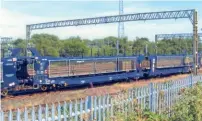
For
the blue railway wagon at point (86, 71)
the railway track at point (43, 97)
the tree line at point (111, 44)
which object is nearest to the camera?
the railway track at point (43, 97)

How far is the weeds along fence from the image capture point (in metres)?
5.59

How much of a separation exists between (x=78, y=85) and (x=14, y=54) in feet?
19.5

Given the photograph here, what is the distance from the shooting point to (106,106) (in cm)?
712

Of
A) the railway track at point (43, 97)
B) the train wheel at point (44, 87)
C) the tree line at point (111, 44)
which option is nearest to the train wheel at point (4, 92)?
the railway track at point (43, 97)

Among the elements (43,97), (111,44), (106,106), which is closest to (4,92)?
(43,97)

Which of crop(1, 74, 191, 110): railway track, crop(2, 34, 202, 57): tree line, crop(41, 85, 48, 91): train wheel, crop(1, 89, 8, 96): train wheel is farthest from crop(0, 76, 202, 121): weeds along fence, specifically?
crop(2, 34, 202, 57): tree line

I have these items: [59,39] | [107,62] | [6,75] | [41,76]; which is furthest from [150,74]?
[59,39]

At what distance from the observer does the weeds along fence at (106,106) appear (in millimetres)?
5594

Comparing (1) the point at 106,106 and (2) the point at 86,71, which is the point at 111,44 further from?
(1) the point at 106,106

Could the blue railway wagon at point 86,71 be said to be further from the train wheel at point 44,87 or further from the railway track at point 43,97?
the railway track at point 43,97

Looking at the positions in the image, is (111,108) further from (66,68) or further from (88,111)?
(66,68)

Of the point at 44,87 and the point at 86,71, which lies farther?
the point at 86,71

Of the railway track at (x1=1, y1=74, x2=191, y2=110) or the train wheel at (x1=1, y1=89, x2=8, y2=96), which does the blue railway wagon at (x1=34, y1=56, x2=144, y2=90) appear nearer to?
the railway track at (x1=1, y1=74, x2=191, y2=110)

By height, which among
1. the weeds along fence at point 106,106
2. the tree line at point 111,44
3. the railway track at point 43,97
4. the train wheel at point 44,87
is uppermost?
the tree line at point 111,44
